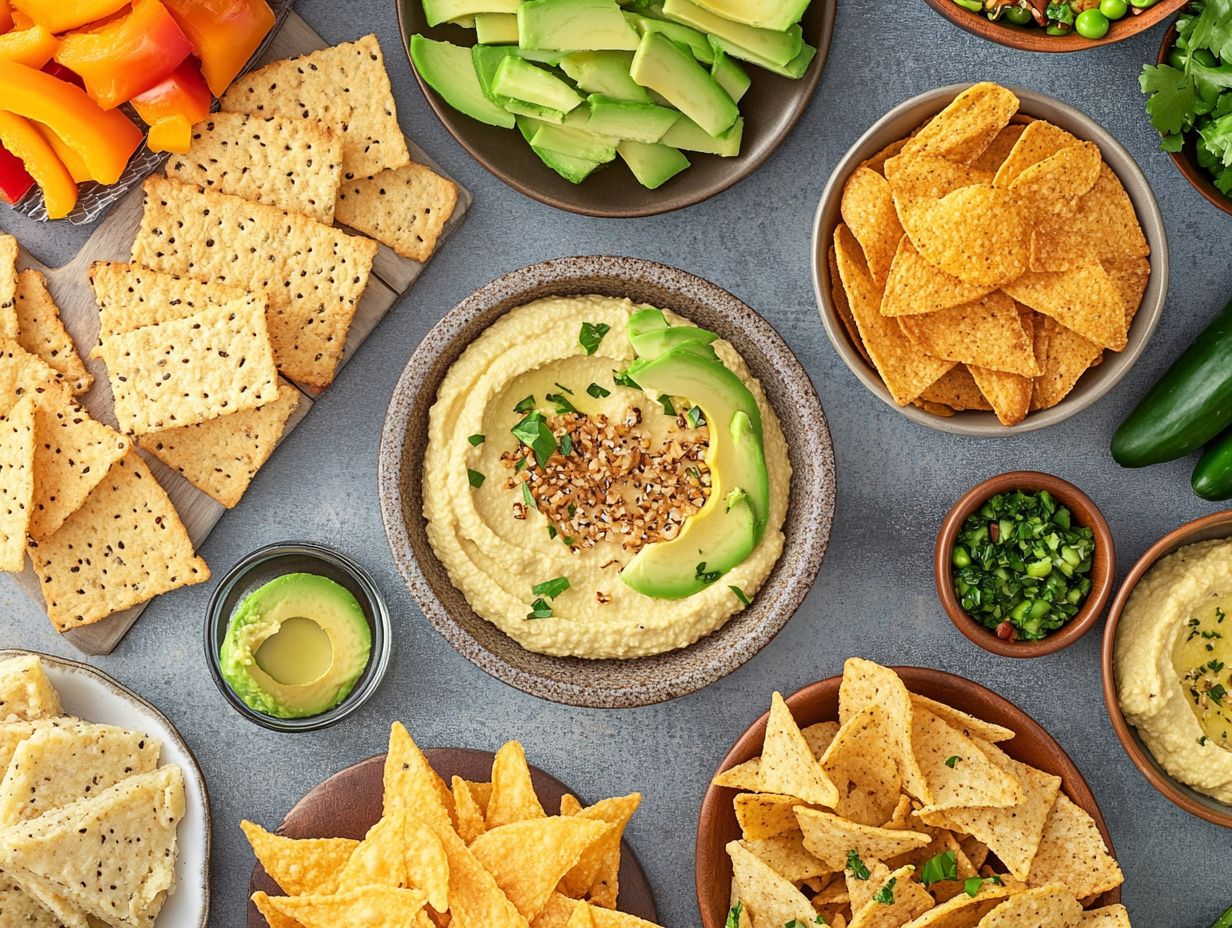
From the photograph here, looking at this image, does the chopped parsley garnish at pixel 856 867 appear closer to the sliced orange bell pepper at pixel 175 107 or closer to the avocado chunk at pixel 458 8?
the avocado chunk at pixel 458 8

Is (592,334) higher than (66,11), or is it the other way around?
(66,11)

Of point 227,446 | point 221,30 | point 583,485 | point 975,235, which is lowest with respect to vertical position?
point 227,446

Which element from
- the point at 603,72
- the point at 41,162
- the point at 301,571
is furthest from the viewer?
the point at 301,571

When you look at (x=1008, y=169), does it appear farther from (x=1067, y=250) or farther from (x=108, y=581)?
(x=108, y=581)

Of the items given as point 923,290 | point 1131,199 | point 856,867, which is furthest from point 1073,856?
point 1131,199

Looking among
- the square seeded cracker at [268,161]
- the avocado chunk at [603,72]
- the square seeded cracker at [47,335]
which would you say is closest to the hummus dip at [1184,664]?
the avocado chunk at [603,72]

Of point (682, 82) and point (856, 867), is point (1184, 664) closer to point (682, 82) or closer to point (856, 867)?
point (856, 867)

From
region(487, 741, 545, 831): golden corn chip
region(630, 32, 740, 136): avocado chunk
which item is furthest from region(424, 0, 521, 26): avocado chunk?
region(487, 741, 545, 831): golden corn chip
